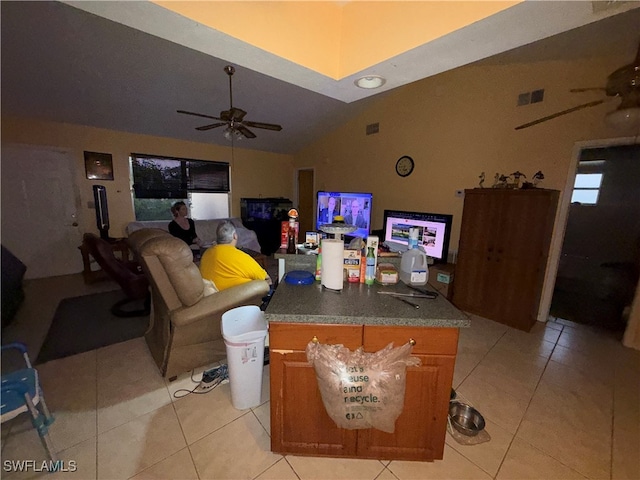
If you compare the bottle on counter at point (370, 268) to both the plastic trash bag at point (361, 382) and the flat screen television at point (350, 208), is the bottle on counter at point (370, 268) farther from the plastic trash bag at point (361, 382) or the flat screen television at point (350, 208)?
the flat screen television at point (350, 208)

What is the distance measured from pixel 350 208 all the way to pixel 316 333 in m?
3.61

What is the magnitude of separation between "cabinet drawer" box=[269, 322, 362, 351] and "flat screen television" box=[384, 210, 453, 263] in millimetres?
2178

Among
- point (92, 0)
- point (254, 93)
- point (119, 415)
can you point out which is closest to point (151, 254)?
point (119, 415)

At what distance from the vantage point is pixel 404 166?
414 cm

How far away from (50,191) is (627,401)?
3.35m

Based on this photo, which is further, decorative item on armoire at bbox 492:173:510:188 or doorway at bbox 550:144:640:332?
doorway at bbox 550:144:640:332

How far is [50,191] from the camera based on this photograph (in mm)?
645

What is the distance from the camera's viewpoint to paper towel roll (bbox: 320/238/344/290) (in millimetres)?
1329

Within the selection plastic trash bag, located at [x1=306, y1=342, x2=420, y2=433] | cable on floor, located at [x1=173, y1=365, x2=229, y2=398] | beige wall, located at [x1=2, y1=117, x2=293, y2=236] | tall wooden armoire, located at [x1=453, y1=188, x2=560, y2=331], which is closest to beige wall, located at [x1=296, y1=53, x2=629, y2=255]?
tall wooden armoire, located at [x1=453, y1=188, x2=560, y2=331]

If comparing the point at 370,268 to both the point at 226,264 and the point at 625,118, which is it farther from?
the point at 625,118

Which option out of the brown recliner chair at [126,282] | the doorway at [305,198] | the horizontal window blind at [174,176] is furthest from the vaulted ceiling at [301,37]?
the doorway at [305,198]

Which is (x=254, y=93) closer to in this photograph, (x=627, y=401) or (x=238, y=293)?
(x=238, y=293)

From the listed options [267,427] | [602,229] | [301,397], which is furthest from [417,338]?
[602,229]

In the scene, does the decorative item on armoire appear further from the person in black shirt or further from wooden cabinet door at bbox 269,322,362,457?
the person in black shirt
